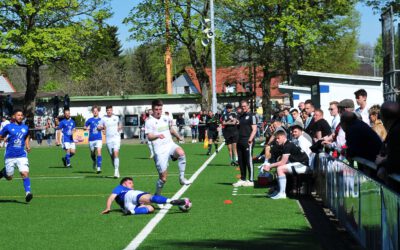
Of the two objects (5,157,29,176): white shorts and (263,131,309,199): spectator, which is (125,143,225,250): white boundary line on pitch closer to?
(263,131,309,199): spectator

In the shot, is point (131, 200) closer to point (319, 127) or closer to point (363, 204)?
point (319, 127)

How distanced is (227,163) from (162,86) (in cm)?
8943

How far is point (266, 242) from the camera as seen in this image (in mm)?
10117

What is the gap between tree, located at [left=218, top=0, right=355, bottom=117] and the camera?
55.5 metres

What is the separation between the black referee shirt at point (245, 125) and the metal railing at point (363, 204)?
15.7ft

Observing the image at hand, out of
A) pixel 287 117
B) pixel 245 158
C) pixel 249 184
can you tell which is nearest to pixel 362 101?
pixel 249 184

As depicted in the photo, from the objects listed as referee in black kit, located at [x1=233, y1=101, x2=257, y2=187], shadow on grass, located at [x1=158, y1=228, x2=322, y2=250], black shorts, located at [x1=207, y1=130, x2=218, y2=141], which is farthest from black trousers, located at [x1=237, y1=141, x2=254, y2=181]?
black shorts, located at [x1=207, y1=130, x2=218, y2=141]

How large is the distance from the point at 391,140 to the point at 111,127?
15317mm

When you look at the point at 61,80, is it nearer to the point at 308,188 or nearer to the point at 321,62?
the point at 321,62

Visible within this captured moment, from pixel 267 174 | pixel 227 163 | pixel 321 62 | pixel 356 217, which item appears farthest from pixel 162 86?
pixel 356 217

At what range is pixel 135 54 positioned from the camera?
104 metres

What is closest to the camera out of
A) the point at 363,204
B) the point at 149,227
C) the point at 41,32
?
the point at 363,204

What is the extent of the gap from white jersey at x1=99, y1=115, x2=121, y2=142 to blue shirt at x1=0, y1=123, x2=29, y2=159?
627 centimetres

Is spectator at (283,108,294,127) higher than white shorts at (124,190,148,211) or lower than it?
higher
